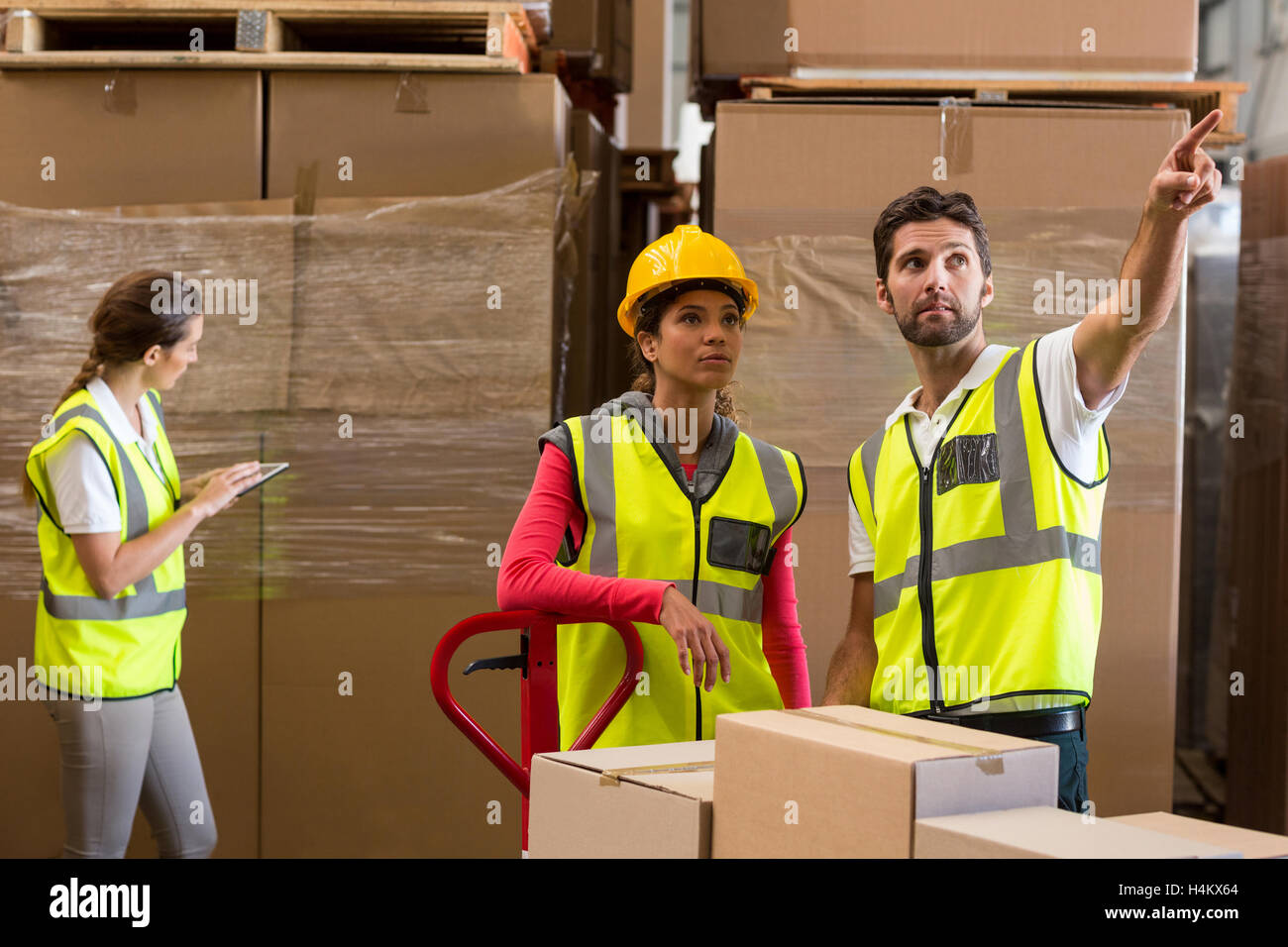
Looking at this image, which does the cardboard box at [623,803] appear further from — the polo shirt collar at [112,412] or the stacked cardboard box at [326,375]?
the stacked cardboard box at [326,375]

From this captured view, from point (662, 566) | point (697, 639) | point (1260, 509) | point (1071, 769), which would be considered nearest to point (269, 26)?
point (662, 566)

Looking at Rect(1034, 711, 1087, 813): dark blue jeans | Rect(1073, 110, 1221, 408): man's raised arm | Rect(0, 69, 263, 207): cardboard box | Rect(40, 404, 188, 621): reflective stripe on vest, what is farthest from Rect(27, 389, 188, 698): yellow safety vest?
Rect(1073, 110, 1221, 408): man's raised arm

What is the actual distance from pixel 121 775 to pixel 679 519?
1.71m

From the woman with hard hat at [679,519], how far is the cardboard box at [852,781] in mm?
743

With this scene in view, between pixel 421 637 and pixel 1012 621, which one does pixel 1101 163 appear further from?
pixel 421 637

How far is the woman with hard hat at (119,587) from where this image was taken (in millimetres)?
2910

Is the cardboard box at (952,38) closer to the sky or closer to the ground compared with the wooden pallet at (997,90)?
closer to the sky

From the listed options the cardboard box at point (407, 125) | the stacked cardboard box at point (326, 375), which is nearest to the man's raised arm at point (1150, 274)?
the stacked cardboard box at point (326, 375)

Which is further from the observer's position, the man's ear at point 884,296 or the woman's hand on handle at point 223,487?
the woman's hand on handle at point 223,487

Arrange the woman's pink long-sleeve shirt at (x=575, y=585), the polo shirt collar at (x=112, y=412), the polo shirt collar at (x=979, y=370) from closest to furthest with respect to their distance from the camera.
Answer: the woman's pink long-sleeve shirt at (x=575, y=585) → the polo shirt collar at (x=979, y=370) → the polo shirt collar at (x=112, y=412)

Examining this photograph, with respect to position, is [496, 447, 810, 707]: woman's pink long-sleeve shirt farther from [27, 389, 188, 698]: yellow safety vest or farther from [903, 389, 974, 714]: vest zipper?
[27, 389, 188, 698]: yellow safety vest

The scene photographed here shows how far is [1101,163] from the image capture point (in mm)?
3561
